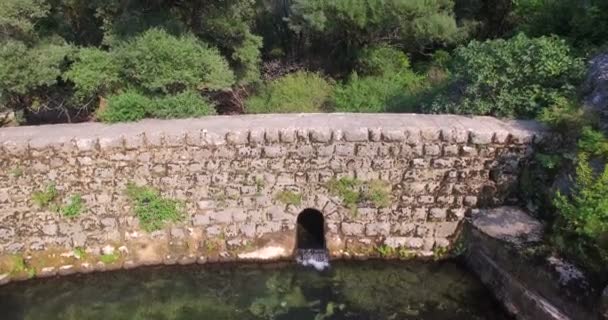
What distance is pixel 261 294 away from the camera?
656cm

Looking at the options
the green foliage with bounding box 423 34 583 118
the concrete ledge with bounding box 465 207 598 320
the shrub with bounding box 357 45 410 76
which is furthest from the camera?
the shrub with bounding box 357 45 410 76

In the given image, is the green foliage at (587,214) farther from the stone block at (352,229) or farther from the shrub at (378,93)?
the shrub at (378,93)

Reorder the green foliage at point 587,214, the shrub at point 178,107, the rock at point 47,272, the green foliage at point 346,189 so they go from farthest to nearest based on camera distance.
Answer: the shrub at point 178,107 → the green foliage at point 346,189 → the rock at point 47,272 → the green foliage at point 587,214

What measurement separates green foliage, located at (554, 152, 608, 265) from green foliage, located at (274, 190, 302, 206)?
328cm

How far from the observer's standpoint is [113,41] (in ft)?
27.3

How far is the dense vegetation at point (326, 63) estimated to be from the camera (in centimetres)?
689

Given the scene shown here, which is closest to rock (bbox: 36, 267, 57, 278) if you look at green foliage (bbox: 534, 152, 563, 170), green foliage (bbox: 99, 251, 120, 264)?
green foliage (bbox: 99, 251, 120, 264)

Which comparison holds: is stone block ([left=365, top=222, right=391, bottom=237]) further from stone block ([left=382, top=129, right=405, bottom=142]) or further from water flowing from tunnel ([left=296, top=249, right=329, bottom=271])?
stone block ([left=382, top=129, right=405, bottom=142])

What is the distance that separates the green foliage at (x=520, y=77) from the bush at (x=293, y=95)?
3354 mm

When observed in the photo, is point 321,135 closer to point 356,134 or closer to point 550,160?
point 356,134

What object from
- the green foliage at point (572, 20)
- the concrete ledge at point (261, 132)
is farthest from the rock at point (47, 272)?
the green foliage at point (572, 20)

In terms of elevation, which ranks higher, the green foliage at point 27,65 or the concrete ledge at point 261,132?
the green foliage at point 27,65

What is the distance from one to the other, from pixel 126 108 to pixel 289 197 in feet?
9.03

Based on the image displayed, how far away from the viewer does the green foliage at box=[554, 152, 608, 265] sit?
5.19 metres
